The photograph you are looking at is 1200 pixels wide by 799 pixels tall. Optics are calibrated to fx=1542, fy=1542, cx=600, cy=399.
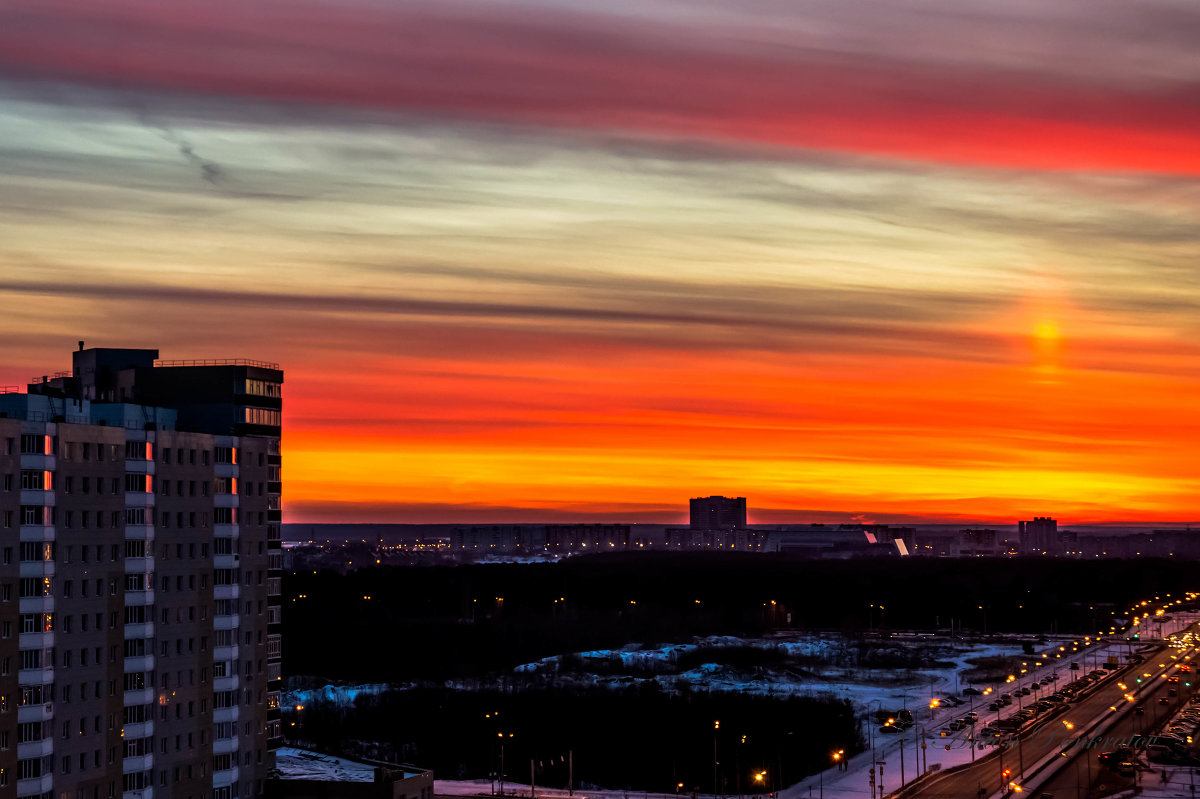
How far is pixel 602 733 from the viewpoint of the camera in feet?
485

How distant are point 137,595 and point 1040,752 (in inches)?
2962

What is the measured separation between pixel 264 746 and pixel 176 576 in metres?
14.3

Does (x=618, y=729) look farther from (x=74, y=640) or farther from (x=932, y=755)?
(x=74, y=640)

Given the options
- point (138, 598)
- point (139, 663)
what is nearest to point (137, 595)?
point (138, 598)

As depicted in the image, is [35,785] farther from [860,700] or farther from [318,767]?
[860,700]

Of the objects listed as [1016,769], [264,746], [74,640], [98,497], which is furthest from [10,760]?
[1016,769]

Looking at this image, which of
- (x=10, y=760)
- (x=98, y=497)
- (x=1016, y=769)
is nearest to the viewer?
(x=10, y=760)

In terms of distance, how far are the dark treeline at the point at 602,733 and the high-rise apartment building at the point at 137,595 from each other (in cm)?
3207

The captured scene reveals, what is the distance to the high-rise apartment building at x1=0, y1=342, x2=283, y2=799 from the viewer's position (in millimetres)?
84000

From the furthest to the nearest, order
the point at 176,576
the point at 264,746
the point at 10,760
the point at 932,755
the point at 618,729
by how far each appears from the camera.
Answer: the point at 618,729
the point at 932,755
the point at 264,746
the point at 176,576
the point at 10,760

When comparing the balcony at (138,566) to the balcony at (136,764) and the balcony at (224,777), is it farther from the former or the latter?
the balcony at (224,777)

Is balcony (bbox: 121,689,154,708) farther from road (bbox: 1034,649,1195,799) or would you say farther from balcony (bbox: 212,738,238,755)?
road (bbox: 1034,649,1195,799)

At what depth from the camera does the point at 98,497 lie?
8912 centimetres

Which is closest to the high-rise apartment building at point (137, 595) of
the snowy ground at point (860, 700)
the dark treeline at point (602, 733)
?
the snowy ground at point (860, 700)
